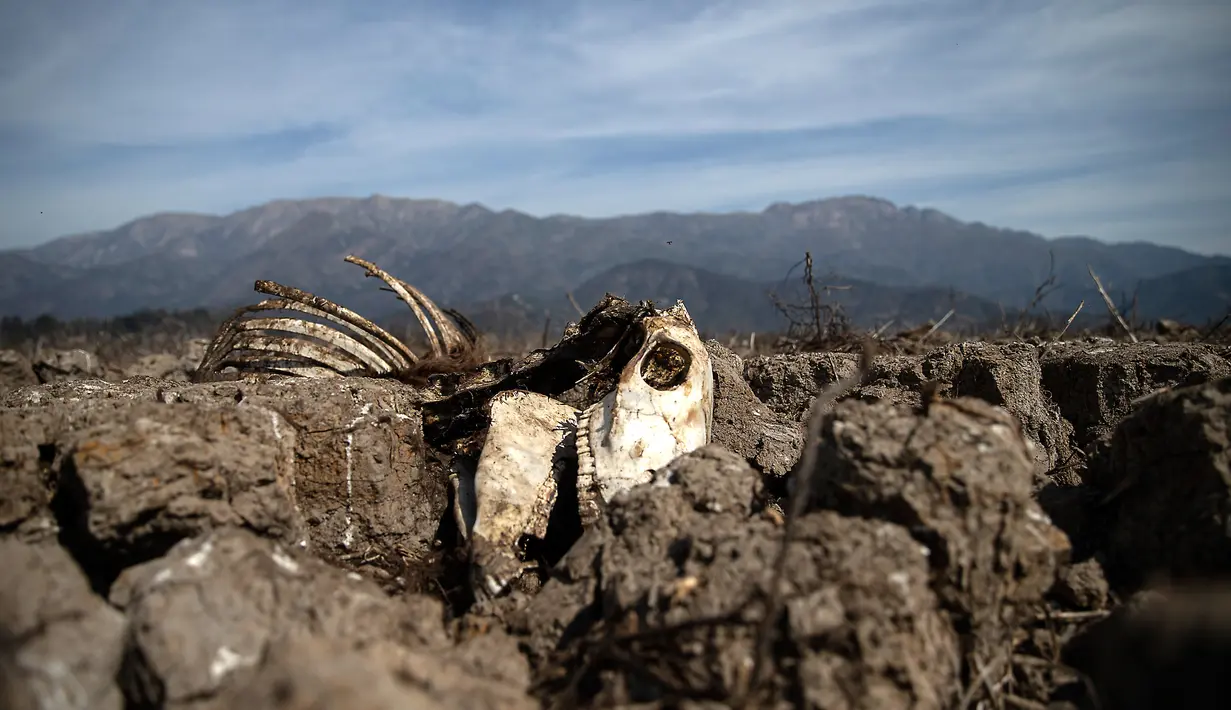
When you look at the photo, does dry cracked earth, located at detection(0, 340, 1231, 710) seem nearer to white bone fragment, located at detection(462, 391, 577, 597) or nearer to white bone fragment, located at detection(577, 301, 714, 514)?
white bone fragment, located at detection(462, 391, 577, 597)

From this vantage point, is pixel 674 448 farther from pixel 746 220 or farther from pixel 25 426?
pixel 746 220

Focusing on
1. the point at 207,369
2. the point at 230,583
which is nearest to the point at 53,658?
the point at 230,583

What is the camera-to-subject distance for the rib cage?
437 cm

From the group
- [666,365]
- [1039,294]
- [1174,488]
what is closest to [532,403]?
[666,365]

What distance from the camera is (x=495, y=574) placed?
2.79 meters

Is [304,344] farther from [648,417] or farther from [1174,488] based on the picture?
[1174,488]

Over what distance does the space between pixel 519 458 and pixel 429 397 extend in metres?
0.81

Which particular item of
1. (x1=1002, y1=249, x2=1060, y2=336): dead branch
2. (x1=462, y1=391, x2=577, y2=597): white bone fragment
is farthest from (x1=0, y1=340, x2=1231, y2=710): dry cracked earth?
(x1=1002, y1=249, x2=1060, y2=336): dead branch

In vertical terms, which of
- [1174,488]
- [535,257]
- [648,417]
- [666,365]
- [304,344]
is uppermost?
[535,257]

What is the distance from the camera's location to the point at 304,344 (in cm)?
441

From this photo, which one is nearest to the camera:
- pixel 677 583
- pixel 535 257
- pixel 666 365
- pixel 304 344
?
pixel 677 583

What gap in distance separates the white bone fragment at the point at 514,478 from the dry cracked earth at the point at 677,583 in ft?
0.49

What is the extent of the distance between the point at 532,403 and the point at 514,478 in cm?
57

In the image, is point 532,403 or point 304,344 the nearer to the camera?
point 532,403
